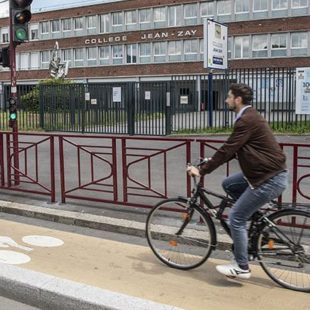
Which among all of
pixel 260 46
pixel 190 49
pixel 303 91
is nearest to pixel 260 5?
pixel 260 46

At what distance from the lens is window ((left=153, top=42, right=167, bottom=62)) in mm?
50438

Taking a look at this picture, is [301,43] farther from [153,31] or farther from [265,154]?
[265,154]

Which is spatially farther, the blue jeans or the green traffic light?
the green traffic light

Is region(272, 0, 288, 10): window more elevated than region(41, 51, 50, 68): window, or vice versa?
region(272, 0, 288, 10): window

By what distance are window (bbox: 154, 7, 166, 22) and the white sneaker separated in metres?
47.9

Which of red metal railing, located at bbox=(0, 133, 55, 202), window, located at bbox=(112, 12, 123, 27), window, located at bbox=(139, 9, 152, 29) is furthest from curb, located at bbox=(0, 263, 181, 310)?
window, located at bbox=(112, 12, 123, 27)

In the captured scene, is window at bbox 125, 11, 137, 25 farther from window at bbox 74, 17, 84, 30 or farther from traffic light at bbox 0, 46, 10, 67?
traffic light at bbox 0, 46, 10, 67

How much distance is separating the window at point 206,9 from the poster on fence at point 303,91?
109ft

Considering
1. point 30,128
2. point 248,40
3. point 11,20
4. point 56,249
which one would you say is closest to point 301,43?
point 248,40

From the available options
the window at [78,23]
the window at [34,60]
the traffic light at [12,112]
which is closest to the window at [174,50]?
the window at [78,23]

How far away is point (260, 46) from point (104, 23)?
1795 cm

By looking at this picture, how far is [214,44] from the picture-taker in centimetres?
1981

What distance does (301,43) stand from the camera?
144 ft

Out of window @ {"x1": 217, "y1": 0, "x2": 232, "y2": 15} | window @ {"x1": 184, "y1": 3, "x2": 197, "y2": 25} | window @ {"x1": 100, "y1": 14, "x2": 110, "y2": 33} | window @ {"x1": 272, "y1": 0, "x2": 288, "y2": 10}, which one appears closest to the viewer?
window @ {"x1": 272, "y1": 0, "x2": 288, "y2": 10}
